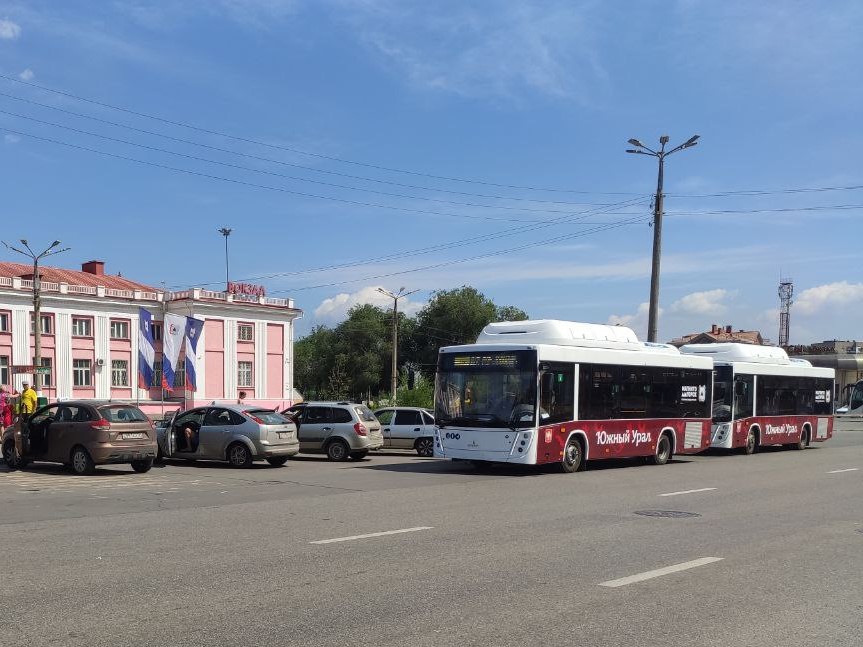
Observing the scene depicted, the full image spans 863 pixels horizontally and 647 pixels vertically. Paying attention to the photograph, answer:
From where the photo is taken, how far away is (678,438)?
76.8ft

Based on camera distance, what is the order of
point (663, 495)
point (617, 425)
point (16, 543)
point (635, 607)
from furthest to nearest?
point (617, 425)
point (663, 495)
point (16, 543)
point (635, 607)

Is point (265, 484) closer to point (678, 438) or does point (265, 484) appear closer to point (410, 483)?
point (410, 483)

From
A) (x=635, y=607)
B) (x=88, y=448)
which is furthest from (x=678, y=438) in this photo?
(x=635, y=607)

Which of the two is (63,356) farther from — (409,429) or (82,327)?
(409,429)

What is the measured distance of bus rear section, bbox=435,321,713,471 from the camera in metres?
18.7

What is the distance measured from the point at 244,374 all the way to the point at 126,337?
405 inches

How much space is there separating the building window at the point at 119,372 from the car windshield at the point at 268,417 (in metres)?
49.0

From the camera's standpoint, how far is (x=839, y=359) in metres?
94.1

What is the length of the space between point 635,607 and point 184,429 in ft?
54.5

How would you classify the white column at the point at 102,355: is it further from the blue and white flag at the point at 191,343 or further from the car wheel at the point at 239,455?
the car wheel at the point at 239,455

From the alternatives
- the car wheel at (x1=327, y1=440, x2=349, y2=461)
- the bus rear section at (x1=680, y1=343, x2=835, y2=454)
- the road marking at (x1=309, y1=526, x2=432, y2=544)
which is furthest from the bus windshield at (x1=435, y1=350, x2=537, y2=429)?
the bus rear section at (x1=680, y1=343, x2=835, y2=454)

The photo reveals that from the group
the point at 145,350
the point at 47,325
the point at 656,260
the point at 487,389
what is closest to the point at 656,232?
the point at 656,260

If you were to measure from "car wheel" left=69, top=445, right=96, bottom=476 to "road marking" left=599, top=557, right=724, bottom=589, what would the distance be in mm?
13447

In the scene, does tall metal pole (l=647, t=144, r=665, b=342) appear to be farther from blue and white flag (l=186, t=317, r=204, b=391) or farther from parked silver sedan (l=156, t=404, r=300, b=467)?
blue and white flag (l=186, t=317, r=204, b=391)
